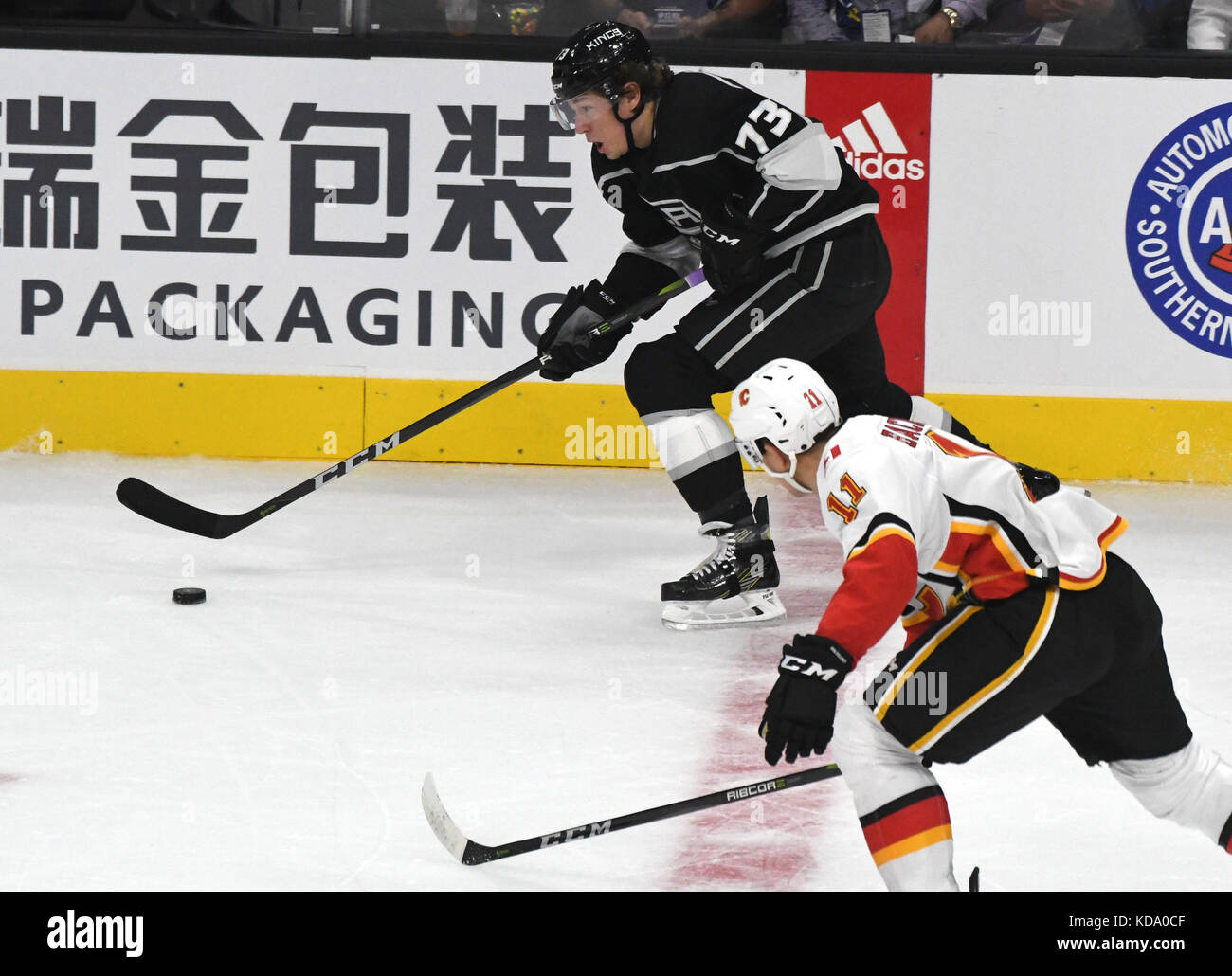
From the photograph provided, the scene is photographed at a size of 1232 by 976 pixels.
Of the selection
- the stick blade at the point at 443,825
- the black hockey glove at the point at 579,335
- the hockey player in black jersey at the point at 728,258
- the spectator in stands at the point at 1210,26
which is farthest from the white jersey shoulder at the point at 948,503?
the spectator in stands at the point at 1210,26

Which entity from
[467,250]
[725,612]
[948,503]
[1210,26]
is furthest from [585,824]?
[1210,26]

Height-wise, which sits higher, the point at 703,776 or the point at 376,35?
the point at 376,35

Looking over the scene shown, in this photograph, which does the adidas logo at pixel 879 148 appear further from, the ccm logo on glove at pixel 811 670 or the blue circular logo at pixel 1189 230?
the ccm logo on glove at pixel 811 670

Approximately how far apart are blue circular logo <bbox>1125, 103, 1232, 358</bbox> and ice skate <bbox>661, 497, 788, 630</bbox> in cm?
192

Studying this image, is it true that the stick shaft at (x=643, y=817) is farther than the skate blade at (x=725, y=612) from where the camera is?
No

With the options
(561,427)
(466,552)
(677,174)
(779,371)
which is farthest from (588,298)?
(779,371)

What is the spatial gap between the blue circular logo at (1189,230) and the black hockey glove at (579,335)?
1.93 metres

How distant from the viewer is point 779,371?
2.38 meters

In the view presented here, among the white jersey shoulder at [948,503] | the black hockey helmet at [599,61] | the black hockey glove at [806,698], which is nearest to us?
the black hockey glove at [806,698]

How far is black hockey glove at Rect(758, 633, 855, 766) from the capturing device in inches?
82.4

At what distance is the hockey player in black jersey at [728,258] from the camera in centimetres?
381

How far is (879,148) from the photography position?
5355 mm
